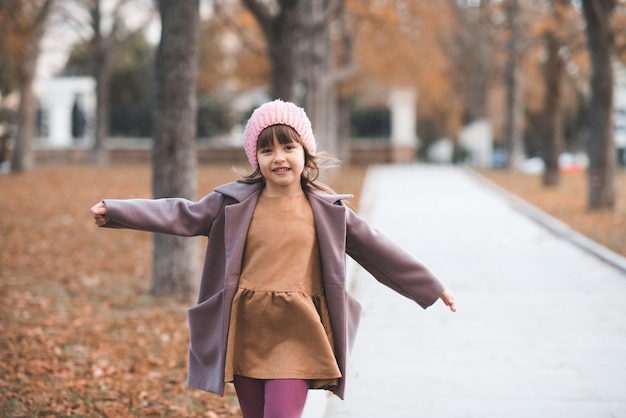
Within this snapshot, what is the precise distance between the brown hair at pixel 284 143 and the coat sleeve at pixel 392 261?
0.22 meters

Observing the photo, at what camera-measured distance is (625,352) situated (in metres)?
7.33

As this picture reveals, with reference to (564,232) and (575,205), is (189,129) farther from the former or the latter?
(575,205)

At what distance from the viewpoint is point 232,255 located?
3959 mm

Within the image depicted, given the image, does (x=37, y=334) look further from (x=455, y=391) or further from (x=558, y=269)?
(x=558, y=269)

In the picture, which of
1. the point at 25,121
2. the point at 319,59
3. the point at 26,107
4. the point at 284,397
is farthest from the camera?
the point at 26,107

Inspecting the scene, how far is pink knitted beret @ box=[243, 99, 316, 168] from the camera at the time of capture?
13.1ft

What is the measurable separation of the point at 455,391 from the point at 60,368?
2.79 m

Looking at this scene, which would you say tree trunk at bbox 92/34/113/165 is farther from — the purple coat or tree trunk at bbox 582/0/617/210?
the purple coat

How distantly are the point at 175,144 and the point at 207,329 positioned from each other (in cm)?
540

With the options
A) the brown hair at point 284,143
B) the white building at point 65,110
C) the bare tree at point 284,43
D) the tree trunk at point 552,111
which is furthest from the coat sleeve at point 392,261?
the white building at point 65,110

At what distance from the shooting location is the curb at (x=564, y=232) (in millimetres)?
12000

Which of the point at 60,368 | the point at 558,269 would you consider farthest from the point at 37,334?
the point at 558,269

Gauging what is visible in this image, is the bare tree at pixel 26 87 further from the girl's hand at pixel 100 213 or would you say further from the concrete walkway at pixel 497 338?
the girl's hand at pixel 100 213

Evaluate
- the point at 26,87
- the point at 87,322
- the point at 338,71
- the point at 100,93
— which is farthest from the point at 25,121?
the point at 87,322
